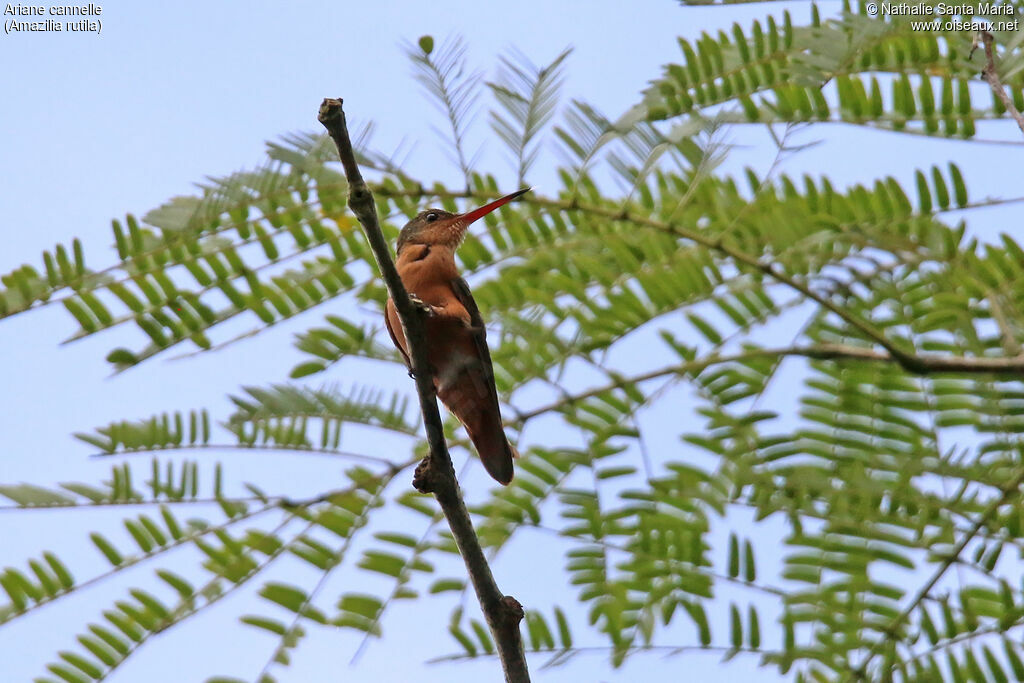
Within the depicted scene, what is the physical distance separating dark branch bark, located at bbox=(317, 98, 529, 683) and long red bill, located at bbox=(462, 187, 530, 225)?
2.48 feet

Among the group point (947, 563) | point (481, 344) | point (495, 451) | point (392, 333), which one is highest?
point (392, 333)

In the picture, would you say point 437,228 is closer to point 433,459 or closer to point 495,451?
point 495,451

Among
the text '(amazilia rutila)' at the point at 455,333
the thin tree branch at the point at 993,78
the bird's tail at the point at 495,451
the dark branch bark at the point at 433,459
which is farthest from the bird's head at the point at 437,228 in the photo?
the thin tree branch at the point at 993,78

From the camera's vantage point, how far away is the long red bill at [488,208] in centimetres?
350

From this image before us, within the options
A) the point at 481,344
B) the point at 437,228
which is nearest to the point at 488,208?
the point at 481,344

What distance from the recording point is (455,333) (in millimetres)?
4285

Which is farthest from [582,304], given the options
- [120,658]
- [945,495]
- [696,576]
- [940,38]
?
[120,658]

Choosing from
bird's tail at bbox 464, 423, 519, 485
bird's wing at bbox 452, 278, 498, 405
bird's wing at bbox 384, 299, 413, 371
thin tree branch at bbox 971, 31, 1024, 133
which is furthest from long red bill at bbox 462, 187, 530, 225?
thin tree branch at bbox 971, 31, 1024, 133

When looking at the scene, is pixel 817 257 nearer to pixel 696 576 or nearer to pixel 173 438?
pixel 696 576

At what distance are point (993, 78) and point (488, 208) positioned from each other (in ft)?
5.37

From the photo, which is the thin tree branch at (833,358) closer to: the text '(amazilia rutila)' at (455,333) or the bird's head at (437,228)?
the text '(amazilia rutila)' at (455,333)

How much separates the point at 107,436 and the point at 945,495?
7.64 feet

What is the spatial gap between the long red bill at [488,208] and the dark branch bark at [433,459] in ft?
2.48

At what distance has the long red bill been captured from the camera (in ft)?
11.5
